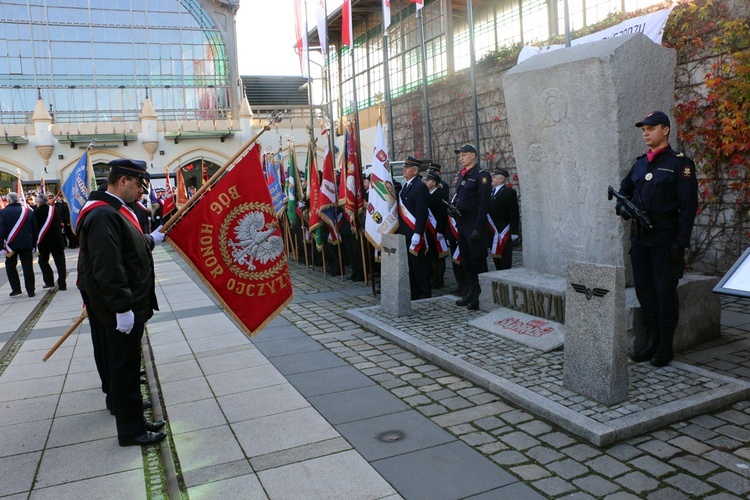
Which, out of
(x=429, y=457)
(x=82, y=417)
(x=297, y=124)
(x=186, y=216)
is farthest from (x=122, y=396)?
(x=297, y=124)

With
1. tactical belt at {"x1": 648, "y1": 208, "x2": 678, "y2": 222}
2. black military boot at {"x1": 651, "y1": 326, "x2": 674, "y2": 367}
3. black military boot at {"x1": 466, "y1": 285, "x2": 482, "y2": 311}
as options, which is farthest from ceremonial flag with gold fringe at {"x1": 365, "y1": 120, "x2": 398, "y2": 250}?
black military boot at {"x1": 651, "y1": 326, "x2": 674, "y2": 367}

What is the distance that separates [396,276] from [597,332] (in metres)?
3.28

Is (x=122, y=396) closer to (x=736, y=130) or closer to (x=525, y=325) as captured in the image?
(x=525, y=325)

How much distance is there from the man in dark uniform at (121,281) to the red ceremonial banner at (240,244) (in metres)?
0.43

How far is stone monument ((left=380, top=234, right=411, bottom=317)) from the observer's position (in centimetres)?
711

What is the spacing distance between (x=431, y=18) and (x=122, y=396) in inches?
638

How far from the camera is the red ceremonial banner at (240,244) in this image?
4.58m

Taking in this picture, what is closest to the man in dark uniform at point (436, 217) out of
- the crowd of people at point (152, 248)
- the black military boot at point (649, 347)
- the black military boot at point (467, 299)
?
the crowd of people at point (152, 248)

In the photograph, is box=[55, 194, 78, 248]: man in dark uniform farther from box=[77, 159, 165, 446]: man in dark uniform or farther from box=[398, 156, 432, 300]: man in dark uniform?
box=[77, 159, 165, 446]: man in dark uniform

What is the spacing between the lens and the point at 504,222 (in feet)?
Answer: 28.6

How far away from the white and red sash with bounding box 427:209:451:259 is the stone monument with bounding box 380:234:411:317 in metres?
1.42

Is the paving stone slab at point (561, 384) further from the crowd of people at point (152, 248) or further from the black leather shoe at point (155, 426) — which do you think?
the black leather shoe at point (155, 426)

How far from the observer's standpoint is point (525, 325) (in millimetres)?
6059

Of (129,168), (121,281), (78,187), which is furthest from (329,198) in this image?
(121,281)
